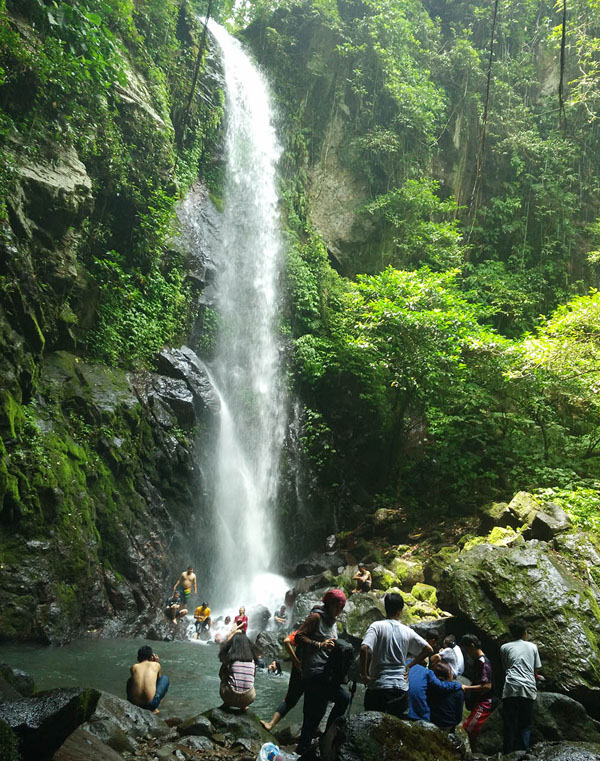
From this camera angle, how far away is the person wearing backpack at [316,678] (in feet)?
13.2

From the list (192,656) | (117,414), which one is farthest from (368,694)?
(117,414)

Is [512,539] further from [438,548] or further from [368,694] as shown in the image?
[368,694]

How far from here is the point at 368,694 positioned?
4043 mm

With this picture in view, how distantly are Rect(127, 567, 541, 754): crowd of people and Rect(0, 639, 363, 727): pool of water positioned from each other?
119 cm

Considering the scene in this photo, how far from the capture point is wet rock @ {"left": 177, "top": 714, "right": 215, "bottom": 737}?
472 centimetres

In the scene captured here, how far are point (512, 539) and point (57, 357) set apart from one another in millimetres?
9843

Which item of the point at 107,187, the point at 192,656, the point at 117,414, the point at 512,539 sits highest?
the point at 107,187

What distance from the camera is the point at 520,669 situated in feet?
16.2

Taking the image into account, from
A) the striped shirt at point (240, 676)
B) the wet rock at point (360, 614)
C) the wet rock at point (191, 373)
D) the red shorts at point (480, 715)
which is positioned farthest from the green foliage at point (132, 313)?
the red shorts at point (480, 715)

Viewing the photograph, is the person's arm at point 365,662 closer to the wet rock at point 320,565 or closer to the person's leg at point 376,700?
the person's leg at point 376,700

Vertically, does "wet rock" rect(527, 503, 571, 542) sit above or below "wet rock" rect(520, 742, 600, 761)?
above

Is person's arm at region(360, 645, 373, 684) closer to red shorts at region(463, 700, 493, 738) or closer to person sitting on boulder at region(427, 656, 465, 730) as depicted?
person sitting on boulder at region(427, 656, 465, 730)

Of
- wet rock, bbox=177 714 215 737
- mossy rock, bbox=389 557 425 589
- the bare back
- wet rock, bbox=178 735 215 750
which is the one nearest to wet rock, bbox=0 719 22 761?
wet rock, bbox=178 735 215 750

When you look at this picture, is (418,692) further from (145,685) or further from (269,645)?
(269,645)
